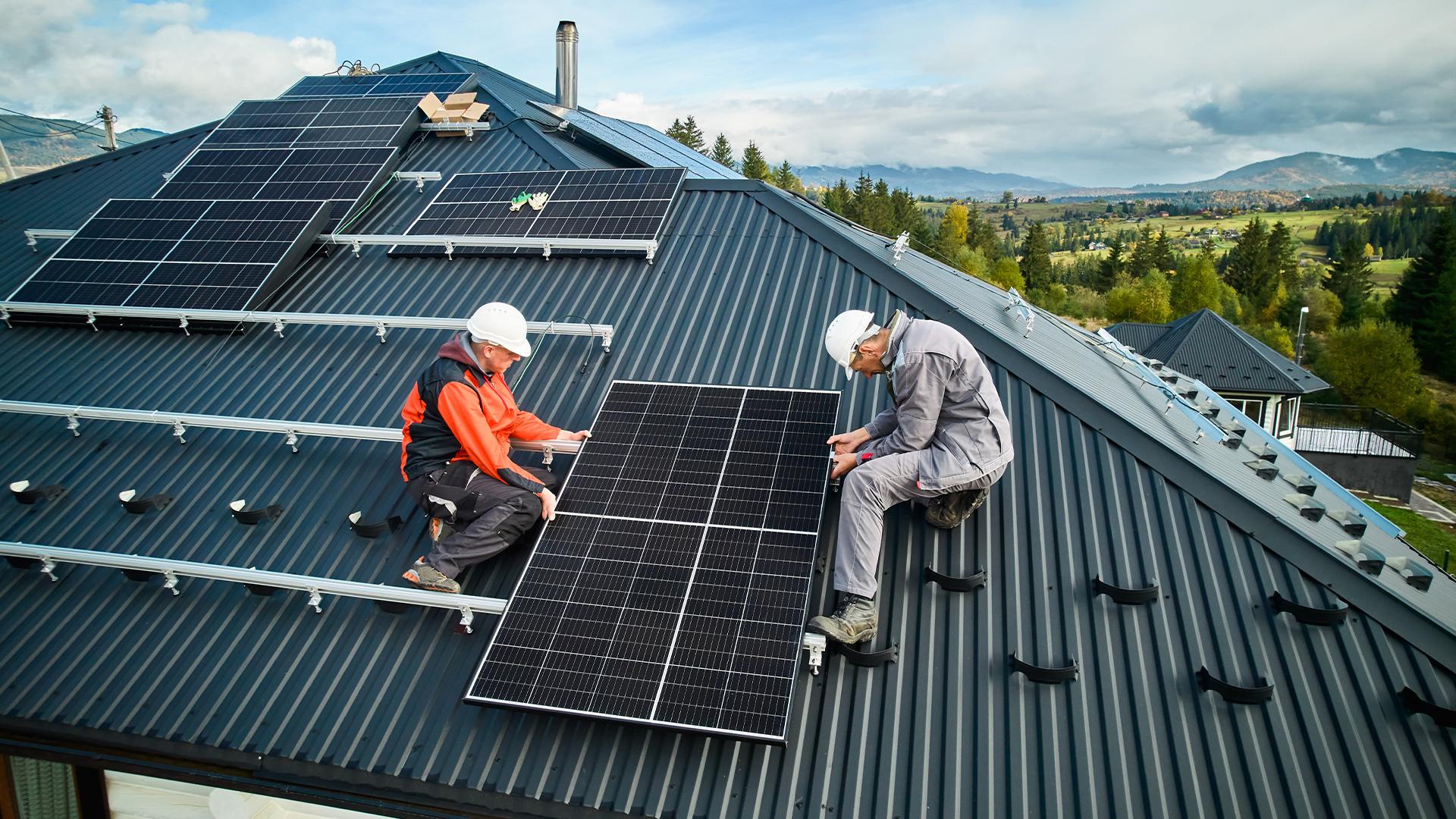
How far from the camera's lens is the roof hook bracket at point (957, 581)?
22.1ft

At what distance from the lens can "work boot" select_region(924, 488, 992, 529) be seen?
7090 mm

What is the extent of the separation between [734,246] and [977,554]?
6.00 m

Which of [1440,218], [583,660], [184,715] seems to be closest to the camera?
[583,660]

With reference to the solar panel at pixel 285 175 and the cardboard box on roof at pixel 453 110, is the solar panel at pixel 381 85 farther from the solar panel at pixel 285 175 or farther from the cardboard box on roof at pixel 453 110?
the solar panel at pixel 285 175

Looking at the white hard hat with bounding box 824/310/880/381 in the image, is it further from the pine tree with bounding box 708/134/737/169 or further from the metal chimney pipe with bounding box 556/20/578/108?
the pine tree with bounding box 708/134/737/169

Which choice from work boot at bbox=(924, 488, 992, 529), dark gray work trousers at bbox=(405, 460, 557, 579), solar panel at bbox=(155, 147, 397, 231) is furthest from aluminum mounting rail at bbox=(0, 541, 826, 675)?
solar panel at bbox=(155, 147, 397, 231)

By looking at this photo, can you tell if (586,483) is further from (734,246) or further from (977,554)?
(734,246)

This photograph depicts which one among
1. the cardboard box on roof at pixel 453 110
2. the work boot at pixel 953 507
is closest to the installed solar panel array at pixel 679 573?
the work boot at pixel 953 507

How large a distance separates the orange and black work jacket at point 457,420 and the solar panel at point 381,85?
11.8 metres

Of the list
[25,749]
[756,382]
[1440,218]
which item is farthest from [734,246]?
[1440,218]

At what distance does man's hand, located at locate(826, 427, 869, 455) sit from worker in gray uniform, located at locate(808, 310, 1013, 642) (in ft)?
0.77

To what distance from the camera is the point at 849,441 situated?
733 centimetres

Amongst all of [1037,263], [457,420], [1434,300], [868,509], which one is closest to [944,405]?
[868,509]

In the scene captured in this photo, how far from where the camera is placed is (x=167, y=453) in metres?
9.13
